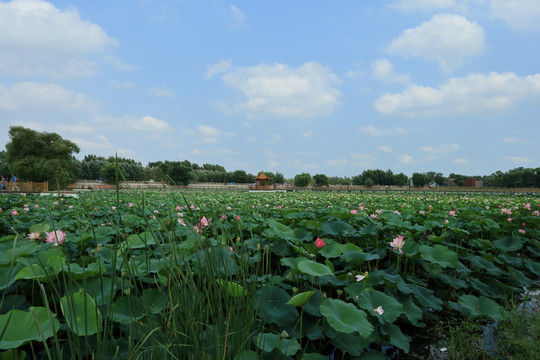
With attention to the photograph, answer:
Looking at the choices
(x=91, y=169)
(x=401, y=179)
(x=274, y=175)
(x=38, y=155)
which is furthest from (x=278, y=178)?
(x=38, y=155)

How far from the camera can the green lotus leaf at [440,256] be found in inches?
83.0

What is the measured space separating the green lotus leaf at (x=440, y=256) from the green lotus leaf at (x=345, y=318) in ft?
3.42

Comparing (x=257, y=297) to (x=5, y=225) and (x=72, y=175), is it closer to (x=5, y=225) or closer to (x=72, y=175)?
(x=5, y=225)

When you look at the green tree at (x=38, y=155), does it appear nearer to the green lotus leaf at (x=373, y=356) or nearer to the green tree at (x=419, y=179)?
the green lotus leaf at (x=373, y=356)

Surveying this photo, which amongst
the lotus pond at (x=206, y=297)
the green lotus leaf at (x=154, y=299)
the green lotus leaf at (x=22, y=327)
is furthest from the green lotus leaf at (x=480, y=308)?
the green lotus leaf at (x=22, y=327)

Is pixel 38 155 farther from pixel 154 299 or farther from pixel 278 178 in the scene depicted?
pixel 278 178

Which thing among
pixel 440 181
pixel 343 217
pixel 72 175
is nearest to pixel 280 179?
pixel 440 181

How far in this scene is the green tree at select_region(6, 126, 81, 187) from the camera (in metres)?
24.8

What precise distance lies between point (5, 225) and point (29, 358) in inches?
98.7

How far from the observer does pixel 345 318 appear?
1349 mm

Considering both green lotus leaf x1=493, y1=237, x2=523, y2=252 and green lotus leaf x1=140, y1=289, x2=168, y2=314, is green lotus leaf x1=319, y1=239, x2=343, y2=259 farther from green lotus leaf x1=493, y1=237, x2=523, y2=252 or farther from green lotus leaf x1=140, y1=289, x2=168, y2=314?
green lotus leaf x1=493, y1=237, x2=523, y2=252

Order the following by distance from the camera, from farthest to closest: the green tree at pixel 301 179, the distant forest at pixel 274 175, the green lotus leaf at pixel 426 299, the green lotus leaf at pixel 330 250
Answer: the green tree at pixel 301 179 → the distant forest at pixel 274 175 → the green lotus leaf at pixel 330 250 → the green lotus leaf at pixel 426 299

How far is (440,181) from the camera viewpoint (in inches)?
3676

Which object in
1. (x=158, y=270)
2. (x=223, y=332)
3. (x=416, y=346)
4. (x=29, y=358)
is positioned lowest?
(x=416, y=346)
